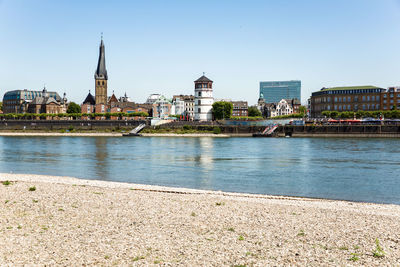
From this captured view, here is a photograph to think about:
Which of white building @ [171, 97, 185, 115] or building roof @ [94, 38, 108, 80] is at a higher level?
building roof @ [94, 38, 108, 80]

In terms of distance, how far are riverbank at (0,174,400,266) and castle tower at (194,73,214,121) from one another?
10786 cm

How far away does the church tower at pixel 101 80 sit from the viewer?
585ft

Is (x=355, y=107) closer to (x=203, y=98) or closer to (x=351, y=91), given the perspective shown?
(x=351, y=91)

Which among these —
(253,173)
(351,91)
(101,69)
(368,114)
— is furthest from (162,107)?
(253,173)

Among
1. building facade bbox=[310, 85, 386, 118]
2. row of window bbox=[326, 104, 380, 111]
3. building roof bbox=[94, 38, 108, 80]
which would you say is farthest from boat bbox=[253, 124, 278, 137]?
building roof bbox=[94, 38, 108, 80]

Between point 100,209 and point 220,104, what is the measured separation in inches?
5381

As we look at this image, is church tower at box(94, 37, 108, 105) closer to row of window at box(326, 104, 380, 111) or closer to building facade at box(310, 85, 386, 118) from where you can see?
building facade at box(310, 85, 386, 118)

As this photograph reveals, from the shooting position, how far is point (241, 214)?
51.6 feet

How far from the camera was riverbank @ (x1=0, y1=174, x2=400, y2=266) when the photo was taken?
10531 millimetres

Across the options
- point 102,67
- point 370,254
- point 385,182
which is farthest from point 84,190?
point 102,67

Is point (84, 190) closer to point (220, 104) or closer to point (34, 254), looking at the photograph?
point (34, 254)

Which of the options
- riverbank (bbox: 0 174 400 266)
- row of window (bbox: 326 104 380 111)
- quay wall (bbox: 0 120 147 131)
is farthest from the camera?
row of window (bbox: 326 104 380 111)

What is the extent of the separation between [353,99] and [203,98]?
221 ft

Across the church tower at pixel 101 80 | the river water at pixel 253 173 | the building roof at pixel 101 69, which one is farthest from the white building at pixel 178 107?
the river water at pixel 253 173
